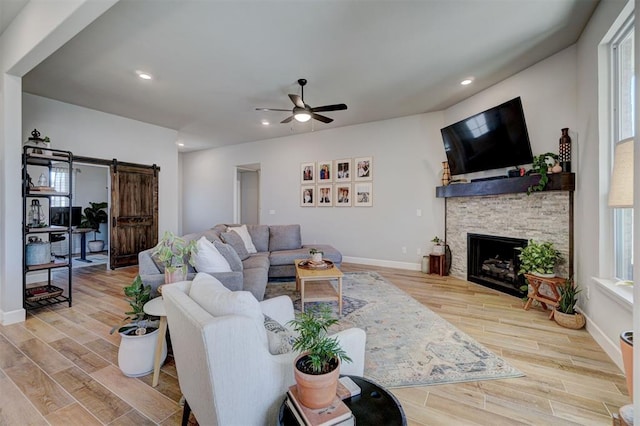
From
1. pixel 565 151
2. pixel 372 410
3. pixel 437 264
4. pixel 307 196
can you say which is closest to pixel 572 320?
pixel 565 151

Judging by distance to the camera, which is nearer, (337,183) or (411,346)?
(411,346)

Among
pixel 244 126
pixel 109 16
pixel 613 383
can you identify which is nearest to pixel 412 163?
pixel 244 126

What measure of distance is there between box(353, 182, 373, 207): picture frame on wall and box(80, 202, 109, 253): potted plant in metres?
5.67

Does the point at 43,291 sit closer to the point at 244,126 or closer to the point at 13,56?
the point at 13,56

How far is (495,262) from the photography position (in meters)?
4.21

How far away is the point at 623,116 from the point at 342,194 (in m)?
4.28

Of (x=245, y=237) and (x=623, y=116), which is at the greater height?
(x=623, y=116)

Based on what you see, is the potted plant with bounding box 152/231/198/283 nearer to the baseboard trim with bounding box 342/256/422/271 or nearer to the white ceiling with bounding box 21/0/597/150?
the white ceiling with bounding box 21/0/597/150

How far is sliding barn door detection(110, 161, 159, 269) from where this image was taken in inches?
206

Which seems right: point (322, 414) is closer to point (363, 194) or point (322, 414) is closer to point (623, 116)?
point (623, 116)

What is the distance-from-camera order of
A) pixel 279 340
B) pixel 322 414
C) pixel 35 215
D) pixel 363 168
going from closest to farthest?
pixel 322 414 → pixel 279 340 → pixel 35 215 → pixel 363 168

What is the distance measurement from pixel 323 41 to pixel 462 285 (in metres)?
3.87


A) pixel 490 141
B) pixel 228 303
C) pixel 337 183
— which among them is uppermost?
pixel 490 141

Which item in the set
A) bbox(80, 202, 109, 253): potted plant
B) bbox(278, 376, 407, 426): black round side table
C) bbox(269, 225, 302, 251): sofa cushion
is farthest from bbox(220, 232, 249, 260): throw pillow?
bbox(80, 202, 109, 253): potted plant
